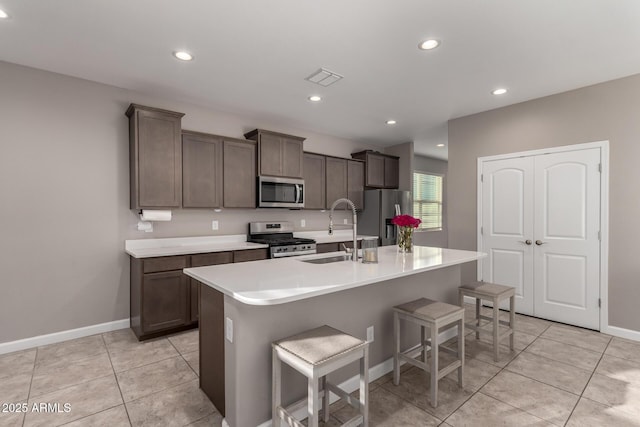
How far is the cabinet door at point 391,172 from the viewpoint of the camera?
596 cm

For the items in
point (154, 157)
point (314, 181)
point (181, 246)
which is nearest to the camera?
point (154, 157)

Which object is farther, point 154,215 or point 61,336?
point 154,215

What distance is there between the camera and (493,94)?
3602mm

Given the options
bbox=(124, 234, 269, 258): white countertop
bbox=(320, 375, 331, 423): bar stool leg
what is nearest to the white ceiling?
bbox=(124, 234, 269, 258): white countertop

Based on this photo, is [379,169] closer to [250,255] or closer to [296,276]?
[250,255]

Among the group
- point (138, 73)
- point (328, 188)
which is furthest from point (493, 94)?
point (138, 73)

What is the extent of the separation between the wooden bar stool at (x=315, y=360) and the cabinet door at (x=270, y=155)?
2.86m

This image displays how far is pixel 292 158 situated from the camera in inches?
177

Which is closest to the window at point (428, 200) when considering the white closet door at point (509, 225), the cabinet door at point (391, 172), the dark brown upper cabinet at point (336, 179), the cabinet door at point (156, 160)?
the cabinet door at point (391, 172)

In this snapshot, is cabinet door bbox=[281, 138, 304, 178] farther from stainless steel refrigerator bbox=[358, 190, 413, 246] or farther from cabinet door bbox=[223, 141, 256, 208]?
stainless steel refrigerator bbox=[358, 190, 413, 246]

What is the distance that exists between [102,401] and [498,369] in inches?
118

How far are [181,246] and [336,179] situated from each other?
8.81 ft

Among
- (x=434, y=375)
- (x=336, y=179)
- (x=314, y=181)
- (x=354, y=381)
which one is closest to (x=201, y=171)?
(x=314, y=181)

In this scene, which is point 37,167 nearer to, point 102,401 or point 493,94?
point 102,401
